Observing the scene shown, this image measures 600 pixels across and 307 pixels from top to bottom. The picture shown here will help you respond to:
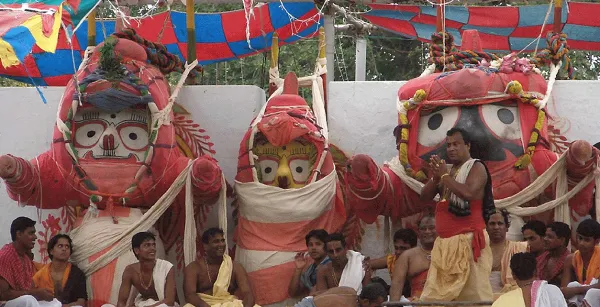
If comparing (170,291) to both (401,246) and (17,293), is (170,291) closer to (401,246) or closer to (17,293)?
(17,293)

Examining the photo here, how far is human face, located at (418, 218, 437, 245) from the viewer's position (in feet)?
31.9

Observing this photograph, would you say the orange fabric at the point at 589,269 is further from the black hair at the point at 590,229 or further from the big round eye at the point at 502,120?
the big round eye at the point at 502,120

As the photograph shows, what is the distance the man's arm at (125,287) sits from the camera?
1005 centimetres

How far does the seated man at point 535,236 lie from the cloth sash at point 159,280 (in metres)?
2.53

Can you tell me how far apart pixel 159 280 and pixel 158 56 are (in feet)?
6.93

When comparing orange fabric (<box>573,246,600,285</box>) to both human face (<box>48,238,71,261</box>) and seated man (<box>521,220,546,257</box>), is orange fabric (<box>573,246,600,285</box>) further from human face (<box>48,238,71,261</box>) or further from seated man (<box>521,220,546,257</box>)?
human face (<box>48,238,71,261</box>)

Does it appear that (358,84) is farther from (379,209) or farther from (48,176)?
(48,176)

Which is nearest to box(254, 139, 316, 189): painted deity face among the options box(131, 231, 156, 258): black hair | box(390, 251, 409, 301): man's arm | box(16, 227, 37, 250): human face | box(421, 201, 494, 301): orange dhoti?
box(131, 231, 156, 258): black hair

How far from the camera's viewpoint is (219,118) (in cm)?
1166

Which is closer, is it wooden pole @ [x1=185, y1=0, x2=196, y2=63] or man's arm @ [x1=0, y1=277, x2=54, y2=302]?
man's arm @ [x1=0, y1=277, x2=54, y2=302]

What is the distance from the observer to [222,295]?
10.1 meters

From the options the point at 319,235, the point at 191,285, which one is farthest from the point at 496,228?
the point at 191,285

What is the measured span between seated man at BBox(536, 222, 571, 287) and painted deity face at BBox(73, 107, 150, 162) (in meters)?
3.12

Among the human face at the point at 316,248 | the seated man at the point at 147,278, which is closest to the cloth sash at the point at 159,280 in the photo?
the seated man at the point at 147,278
